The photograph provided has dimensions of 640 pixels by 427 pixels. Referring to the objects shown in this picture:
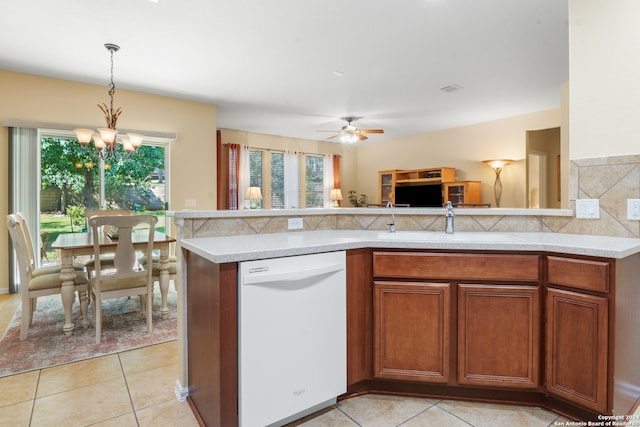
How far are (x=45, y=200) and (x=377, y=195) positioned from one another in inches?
264

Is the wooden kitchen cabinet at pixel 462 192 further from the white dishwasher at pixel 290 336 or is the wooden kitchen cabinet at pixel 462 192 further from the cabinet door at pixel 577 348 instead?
the white dishwasher at pixel 290 336

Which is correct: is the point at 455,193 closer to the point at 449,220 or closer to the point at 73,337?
the point at 449,220

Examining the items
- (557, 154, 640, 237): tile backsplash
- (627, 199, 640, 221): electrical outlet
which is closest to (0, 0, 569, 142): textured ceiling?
(557, 154, 640, 237): tile backsplash

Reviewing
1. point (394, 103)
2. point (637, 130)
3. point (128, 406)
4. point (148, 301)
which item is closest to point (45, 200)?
point (148, 301)

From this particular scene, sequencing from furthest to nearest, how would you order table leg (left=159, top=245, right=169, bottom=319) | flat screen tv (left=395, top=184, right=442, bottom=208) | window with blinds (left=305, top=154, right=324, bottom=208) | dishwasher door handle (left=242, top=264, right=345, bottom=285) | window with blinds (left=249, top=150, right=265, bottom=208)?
1. window with blinds (left=305, top=154, right=324, bottom=208)
2. window with blinds (left=249, top=150, right=265, bottom=208)
3. flat screen tv (left=395, top=184, right=442, bottom=208)
4. table leg (left=159, top=245, right=169, bottom=319)
5. dishwasher door handle (left=242, top=264, right=345, bottom=285)

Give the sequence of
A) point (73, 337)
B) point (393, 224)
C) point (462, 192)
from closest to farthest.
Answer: point (393, 224) < point (73, 337) < point (462, 192)

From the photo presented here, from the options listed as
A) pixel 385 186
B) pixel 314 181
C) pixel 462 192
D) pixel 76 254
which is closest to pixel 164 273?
pixel 76 254

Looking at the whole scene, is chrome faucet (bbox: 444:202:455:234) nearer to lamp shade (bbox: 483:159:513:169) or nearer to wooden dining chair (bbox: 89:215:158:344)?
wooden dining chair (bbox: 89:215:158:344)

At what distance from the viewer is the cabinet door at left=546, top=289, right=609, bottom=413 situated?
156cm

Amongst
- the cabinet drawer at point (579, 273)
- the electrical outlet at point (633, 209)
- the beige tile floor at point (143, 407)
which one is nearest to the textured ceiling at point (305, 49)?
the electrical outlet at point (633, 209)

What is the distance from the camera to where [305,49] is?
3484 mm

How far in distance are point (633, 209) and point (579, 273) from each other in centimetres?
66

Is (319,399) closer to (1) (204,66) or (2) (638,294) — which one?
(2) (638,294)

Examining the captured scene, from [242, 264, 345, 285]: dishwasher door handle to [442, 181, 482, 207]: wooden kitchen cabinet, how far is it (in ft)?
17.5
